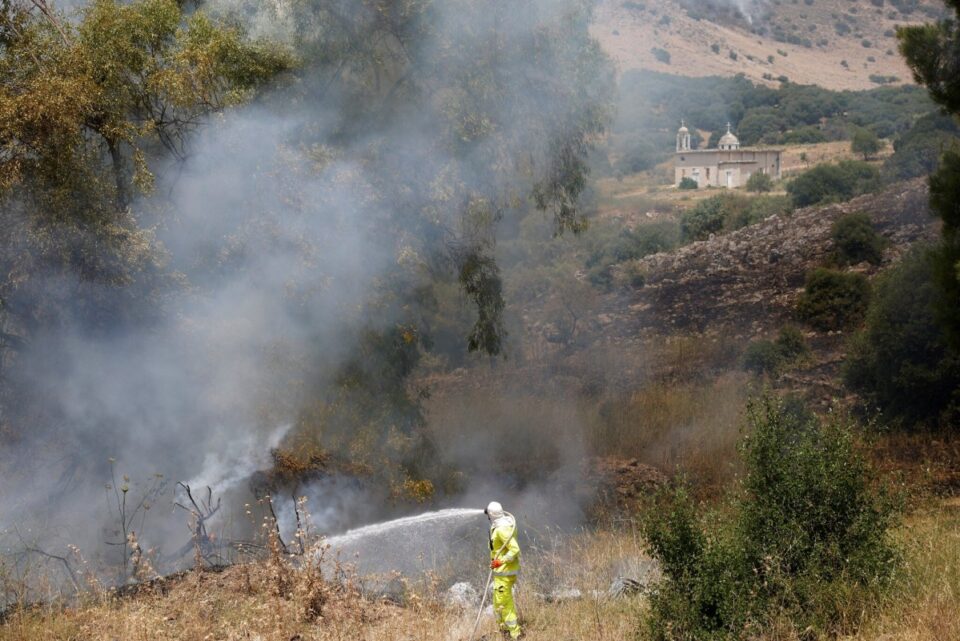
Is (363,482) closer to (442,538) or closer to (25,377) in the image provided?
(442,538)

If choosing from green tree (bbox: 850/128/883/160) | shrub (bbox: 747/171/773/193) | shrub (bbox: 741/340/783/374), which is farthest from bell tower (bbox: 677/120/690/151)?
shrub (bbox: 741/340/783/374)

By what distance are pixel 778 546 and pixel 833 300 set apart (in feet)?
64.4

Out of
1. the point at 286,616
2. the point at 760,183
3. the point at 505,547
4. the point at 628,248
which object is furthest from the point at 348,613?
the point at 760,183

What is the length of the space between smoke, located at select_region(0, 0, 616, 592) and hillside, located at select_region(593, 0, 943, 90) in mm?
60796

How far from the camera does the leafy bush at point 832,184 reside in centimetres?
3966

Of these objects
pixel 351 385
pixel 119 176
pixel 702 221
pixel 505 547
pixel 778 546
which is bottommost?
pixel 702 221

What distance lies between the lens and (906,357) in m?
17.7

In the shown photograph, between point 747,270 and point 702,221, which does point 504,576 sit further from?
point 702,221

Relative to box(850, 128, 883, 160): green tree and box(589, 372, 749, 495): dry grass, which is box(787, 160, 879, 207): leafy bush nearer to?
box(850, 128, 883, 160): green tree

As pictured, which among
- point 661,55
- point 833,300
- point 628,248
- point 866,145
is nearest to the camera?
point 833,300

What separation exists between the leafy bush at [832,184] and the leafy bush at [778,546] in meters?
33.7

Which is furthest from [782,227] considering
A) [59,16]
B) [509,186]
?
[59,16]

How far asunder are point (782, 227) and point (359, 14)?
78.0ft

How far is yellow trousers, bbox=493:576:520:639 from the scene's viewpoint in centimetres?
768
